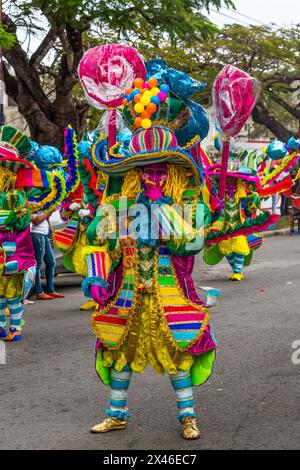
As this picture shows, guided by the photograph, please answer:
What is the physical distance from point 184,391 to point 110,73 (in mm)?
2092

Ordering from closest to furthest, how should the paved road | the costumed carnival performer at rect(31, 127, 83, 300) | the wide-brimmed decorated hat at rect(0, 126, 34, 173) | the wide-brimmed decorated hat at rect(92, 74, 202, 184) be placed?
the wide-brimmed decorated hat at rect(92, 74, 202, 184) < the paved road < the wide-brimmed decorated hat at rect(0, 126, 34, 173) < the costumed carnival performer at rect(31, 127, 83, 300)

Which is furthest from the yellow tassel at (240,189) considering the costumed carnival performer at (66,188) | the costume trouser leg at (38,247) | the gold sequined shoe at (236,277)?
the costume trouser leg at (38,247)

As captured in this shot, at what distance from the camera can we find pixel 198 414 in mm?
5438

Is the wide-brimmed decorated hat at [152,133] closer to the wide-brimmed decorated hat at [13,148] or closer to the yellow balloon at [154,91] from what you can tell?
the yellow balloon at [154,91]

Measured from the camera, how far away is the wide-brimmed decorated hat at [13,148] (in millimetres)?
7637

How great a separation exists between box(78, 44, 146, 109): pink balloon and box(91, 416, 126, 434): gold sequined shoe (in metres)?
2.02

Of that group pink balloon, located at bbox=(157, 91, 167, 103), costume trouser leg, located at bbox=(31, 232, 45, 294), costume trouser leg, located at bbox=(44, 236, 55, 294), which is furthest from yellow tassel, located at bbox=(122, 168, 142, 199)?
costume trouser leg, located at bbox=(44, 236, 55, 294)

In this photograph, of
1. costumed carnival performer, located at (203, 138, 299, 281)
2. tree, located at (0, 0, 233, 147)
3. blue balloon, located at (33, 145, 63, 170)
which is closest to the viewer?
blue balloon, located at (33, 145, 63, 170)

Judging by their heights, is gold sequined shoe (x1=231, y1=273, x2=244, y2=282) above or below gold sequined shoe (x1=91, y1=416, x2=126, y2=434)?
below

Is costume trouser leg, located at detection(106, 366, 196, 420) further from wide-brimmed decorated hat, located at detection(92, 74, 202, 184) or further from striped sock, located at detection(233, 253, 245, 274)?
striped sock, located at detection(233, 253, 245, 274)

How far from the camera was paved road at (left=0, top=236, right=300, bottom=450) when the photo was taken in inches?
195

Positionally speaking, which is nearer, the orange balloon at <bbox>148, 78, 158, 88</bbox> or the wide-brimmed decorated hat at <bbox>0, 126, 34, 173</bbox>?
the orange balloon at <bbox>148, 78, 158, 88</bbox>

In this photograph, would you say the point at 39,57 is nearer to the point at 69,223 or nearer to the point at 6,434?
the point at 69,223

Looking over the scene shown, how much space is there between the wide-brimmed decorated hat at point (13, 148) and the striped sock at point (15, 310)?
1.23 metres
